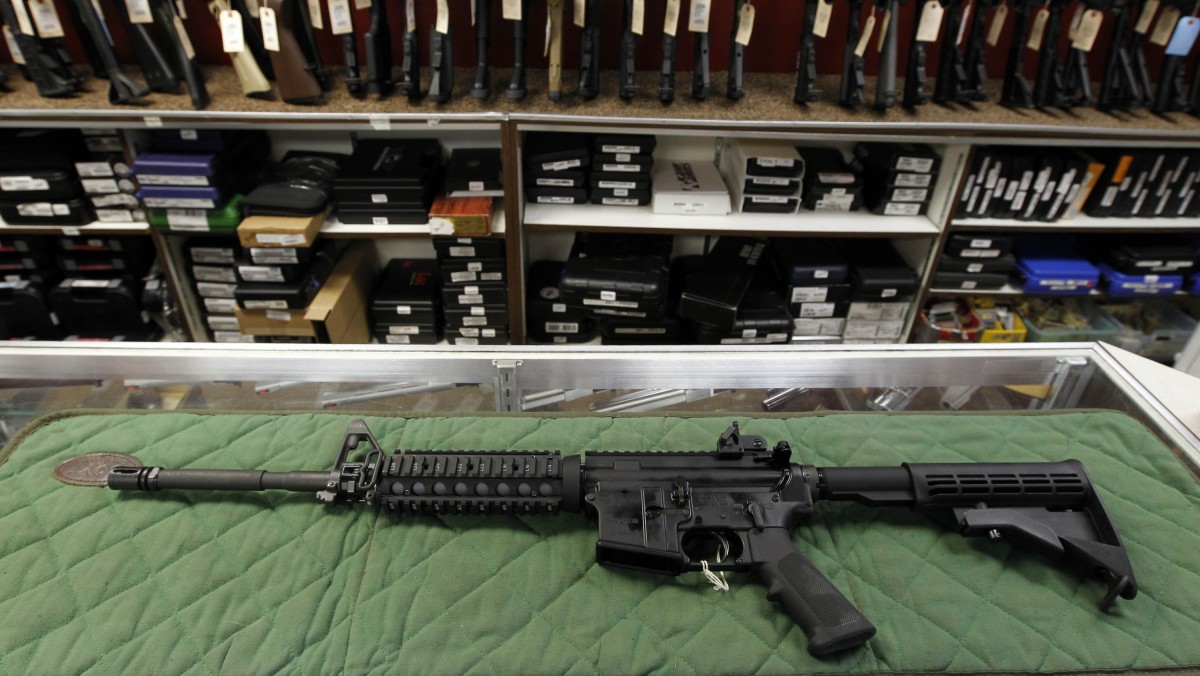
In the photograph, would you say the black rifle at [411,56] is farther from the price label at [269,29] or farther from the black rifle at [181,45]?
the black rifle at [181,45]

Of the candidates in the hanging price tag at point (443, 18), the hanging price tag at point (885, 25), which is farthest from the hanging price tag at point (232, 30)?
the hanging price tag at point (885, 25)

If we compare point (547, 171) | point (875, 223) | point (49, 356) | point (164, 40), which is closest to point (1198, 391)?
point (875, 223)

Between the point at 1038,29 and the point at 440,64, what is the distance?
1883 millimetres

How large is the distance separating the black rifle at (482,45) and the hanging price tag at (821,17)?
3.25ft

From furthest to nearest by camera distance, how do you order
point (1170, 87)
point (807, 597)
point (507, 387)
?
point (1170, 87)
point (507, 387)
point (807, 597)

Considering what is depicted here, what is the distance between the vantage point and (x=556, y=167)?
2150mm

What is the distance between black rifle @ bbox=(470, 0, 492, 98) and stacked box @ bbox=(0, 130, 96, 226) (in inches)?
52.5

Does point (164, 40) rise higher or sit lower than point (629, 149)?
higher

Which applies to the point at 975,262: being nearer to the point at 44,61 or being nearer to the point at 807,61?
the point at 807,61

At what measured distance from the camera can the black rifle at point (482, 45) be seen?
1976 mm

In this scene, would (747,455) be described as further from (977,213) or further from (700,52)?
(977,213)

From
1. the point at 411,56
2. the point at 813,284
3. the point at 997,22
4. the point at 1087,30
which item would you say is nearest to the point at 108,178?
the point at 411,56

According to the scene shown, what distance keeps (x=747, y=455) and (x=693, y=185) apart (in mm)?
1482

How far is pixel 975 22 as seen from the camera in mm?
2033
